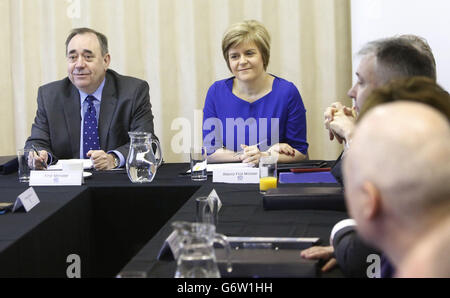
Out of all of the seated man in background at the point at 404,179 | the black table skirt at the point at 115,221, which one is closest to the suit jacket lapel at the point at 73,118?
the black table skirt at the point at 115,221

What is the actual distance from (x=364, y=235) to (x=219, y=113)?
314 centimetres

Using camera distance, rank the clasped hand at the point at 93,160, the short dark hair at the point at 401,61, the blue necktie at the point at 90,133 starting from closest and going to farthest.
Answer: the short dark hair at the point at 401,61, the clasped hand at the point at 93,160, the blue necktie at the point at 90,133

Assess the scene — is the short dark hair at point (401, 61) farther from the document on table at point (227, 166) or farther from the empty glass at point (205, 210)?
the document on table at point (227, 166)

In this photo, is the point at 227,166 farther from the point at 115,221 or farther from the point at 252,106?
the point at 252,106

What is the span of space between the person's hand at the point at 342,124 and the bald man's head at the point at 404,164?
5.95 feet

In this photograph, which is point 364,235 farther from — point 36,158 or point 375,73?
point 36,158

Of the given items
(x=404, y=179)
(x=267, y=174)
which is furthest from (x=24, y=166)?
(x=404, y=179)

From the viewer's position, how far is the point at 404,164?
74 cm

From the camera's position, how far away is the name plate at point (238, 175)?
2.87 m

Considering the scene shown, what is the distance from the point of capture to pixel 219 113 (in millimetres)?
3939

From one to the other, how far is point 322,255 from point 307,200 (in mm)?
703

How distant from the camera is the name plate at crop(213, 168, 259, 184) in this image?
287 centimetres
